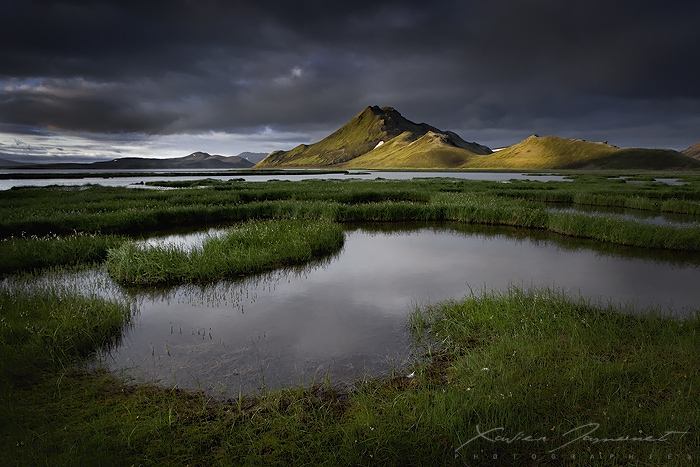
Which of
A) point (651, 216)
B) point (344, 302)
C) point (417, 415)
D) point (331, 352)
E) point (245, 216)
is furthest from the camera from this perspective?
point (651, 216)

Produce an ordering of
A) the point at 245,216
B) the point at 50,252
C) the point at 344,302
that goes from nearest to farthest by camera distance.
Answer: the point at 344,302, the point at 50,252, the point at 245,216

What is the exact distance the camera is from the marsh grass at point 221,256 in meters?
11.8

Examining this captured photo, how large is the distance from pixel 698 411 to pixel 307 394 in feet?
16.7

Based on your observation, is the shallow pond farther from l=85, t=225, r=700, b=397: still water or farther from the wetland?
l=85, t=225, r=700, b=397: still water

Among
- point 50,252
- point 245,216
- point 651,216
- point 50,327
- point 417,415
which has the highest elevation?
point 651,216

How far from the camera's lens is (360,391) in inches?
209

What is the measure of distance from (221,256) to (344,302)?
217 inches

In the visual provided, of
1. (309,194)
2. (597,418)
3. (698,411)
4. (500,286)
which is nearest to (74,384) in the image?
(597,418)

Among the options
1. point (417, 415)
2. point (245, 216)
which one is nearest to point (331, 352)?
point (417, 415)

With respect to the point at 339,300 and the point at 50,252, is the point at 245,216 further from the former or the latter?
the point at 339,300

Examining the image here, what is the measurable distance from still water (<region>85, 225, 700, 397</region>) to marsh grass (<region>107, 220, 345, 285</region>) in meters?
0.77

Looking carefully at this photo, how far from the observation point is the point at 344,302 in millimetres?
10242

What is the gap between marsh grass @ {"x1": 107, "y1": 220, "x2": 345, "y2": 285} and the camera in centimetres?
1180

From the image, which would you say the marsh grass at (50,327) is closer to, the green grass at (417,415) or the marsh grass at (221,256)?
the green grass at (417,415)
